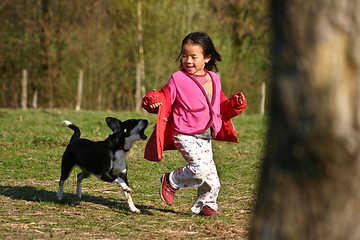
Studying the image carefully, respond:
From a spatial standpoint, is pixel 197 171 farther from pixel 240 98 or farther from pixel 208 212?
pixel 240 98

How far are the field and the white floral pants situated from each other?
0.89 feet

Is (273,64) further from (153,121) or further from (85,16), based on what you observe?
(85,16)

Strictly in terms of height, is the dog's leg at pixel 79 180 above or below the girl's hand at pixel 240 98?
below

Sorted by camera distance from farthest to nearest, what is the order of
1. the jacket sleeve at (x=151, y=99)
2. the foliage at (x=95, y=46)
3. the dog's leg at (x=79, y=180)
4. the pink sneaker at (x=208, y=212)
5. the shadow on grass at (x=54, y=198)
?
the foliage at (x=95, y=46)
the dog's leg at (x=79, y=180)
the shadow on grass at (x=54, y=198)
the pink sneaker at (x=208, y=212)
the jacket sleeve at (x=151, y=99)

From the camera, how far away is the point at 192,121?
5.38m

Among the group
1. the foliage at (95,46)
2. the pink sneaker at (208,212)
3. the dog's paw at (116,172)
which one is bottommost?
the pink sneaker at (208,212)

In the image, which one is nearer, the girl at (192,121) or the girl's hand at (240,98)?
the girl at (192,121)

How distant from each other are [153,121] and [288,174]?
41.2 feet

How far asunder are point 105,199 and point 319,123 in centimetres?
437

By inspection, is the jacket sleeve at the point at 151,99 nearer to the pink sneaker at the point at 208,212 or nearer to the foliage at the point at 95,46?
the pink sneaker at the point at 208,212

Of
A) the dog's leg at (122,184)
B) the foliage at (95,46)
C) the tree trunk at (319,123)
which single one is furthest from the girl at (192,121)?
the foliage at (95,46)

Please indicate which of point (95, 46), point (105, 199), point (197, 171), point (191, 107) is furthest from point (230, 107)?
Answer: point (95, 46)

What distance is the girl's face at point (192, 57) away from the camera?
18.1 feet

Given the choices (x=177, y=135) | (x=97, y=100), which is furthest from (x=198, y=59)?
(x=97, y=100)
